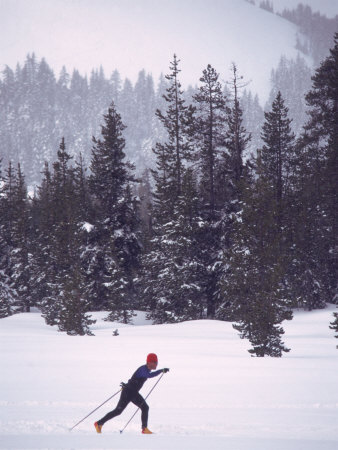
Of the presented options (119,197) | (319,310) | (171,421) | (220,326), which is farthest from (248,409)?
(119,197)

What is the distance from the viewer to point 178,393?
1320cm

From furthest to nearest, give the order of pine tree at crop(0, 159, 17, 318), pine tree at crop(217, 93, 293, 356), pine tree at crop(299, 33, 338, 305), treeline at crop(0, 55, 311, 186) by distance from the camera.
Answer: treeline at crop(0, 55, 311, 186), pine tree at crop(0, 159, 17, 318), pine tree at crop(299, 33, 338, 305), pine tree at crop(217, 93, 293, 356)

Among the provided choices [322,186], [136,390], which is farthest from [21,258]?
[136,390]

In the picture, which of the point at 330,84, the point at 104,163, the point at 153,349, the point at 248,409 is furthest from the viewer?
the point at 104,163

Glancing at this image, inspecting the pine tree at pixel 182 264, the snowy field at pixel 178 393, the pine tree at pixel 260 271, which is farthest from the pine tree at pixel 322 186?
the pine tree at pixel 260 271

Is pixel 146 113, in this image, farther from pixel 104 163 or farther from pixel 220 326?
pixel 220 326

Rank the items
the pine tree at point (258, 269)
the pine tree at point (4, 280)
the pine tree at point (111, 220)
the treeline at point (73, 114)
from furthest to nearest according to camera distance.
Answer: the treeline at point (73, 114), the pine tree at point (4, 280), the pine tree at point (111, 220), the pine tree at point (258, 269)

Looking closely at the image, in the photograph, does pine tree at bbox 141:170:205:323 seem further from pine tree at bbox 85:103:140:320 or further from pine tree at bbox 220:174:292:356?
pine tree at bbox 220:174:292:356

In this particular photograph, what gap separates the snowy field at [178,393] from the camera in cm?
944

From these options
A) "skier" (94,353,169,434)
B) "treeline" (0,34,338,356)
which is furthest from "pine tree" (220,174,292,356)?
"skier" (94,353,169,434)

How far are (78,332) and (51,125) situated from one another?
166022 millimetres

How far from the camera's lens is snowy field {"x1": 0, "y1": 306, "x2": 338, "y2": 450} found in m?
9.44

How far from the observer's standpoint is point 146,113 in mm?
182125

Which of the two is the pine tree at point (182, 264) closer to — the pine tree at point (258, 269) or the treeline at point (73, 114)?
the pine tree at point (258, 269)
